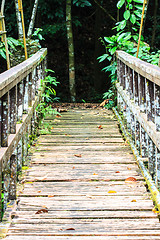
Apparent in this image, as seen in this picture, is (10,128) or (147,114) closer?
(10,128)

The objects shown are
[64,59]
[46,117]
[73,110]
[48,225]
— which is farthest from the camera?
[64,59]

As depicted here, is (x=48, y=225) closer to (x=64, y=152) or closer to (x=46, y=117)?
(x=64, y=152)

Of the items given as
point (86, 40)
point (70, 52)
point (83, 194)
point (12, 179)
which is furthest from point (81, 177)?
point (86, 40)

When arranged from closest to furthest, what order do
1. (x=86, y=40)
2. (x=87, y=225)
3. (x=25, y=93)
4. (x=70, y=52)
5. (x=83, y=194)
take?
(x=87, y=225)
(x=83, y=194)
(x=25, y=93)
(x=70, y=52)
(x=86, y=40)

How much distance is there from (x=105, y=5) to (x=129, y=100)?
24.9ft

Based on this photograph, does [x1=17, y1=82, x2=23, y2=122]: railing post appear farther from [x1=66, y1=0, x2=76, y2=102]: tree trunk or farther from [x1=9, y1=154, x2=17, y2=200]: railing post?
[x1=66, y1=0, x2=76, y2=102]: tree trunk

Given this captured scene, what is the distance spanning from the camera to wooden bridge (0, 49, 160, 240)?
268cm

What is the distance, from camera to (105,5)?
11.5 m

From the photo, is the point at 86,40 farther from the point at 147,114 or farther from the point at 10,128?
the point at 10,128

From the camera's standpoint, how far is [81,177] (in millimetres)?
3688

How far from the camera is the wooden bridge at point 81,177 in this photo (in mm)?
2684

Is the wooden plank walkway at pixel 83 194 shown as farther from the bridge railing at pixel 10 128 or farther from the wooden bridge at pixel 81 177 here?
the bridge railing at pixel 10 128

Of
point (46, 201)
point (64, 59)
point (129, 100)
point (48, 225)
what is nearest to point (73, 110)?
point (129, 100)

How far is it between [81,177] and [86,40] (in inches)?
353
